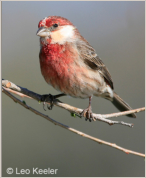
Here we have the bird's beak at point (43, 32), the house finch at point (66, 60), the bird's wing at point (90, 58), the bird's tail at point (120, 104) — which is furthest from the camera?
the bird's tail at point (120, 104)

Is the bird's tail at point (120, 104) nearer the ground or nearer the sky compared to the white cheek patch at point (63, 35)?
nearer the ground

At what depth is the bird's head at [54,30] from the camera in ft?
15.2

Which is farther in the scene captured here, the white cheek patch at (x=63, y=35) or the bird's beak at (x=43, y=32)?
the white cheek patch at (x=63, y=35)

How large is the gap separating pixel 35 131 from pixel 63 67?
2.56 metres

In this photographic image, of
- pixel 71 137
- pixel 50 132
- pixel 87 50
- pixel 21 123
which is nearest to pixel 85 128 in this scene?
pixel 71 137

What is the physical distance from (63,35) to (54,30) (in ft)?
0.67

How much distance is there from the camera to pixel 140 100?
7371 millimetres

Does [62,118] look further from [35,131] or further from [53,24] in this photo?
[53,24]

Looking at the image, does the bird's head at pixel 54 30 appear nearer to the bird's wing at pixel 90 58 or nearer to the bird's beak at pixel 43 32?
the bird's beak at pixel 43 32

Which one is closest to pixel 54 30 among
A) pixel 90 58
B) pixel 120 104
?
pixel 90 58

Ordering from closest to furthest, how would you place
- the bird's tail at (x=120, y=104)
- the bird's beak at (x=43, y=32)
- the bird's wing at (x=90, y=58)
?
1. the bird's beak at (x=43, y=32)
2. the bird's wing at (x=90, y=58)
3. the bird's tail at (x=120, y=104)

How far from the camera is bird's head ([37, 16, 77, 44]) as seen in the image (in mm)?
→ 4645

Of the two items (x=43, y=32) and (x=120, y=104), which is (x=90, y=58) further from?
(x=120, y=104)

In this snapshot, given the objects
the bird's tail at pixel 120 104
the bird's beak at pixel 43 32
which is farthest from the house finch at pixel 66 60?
the bird's tail at pixel 120 104
